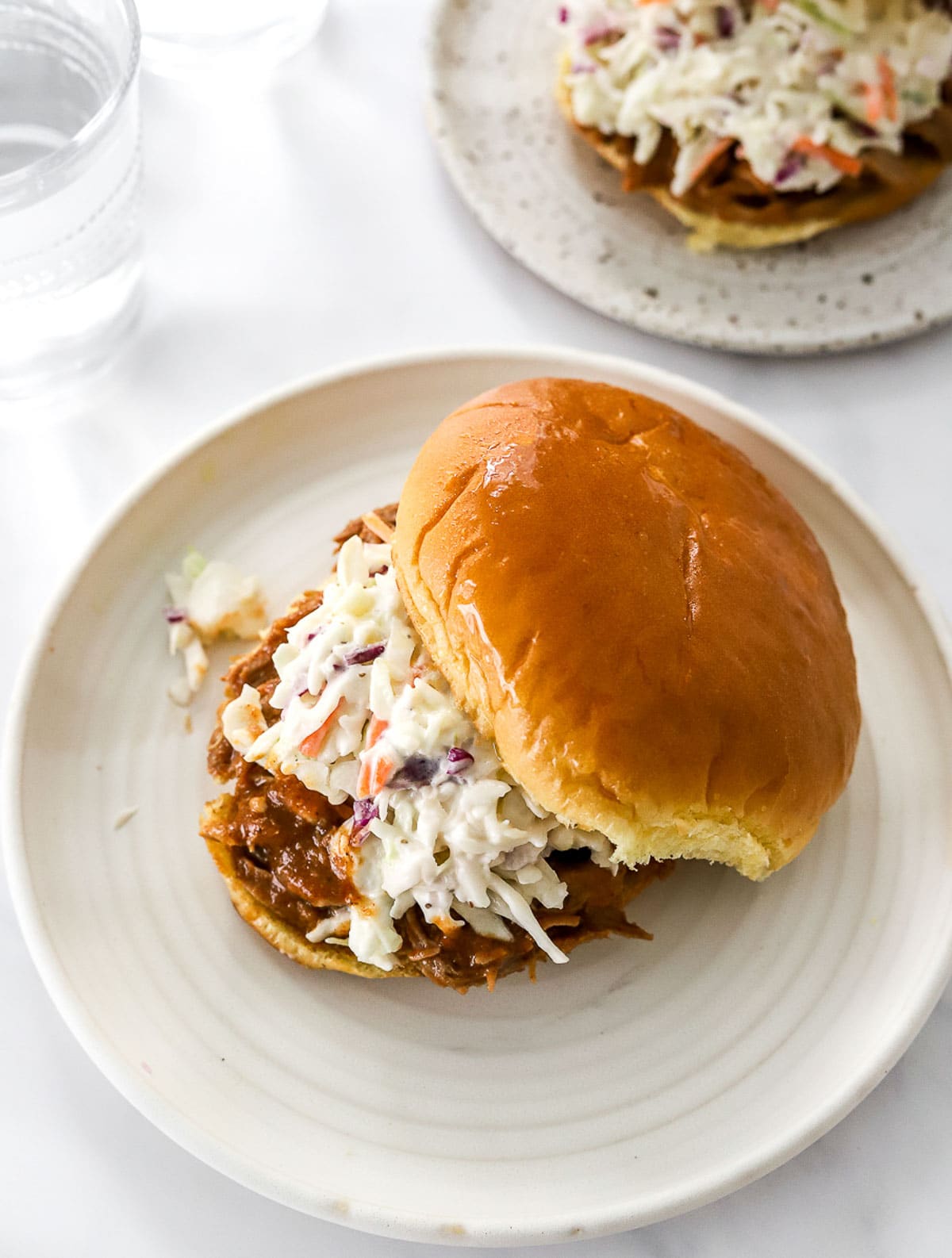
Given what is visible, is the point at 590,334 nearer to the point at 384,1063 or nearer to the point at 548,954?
the point at 548,954

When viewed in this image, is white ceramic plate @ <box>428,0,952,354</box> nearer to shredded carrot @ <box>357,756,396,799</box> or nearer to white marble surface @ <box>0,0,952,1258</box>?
white marble surface @ <box>0,0,952,1258</box>

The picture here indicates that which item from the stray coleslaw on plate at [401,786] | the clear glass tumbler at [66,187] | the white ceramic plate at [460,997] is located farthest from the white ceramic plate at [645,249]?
the stray coleslaw on plate at [401,786]

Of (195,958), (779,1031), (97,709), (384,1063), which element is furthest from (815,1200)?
(97,709)

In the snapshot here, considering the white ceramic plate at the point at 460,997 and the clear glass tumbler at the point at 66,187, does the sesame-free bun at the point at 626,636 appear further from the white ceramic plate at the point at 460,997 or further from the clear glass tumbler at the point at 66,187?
the clear glass tumbler at the point at 66,187

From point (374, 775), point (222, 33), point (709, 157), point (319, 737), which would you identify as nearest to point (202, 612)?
point (319, 737)

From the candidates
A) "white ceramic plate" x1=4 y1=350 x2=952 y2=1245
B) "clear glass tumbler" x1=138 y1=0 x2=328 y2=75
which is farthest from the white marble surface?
"white ceramic plate" x1=4 y1=350 x2=952 y2=1245

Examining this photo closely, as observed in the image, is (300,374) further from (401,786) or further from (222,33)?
(401,786)

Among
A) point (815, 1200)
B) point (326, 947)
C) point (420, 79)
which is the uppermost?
point (420, 79)
